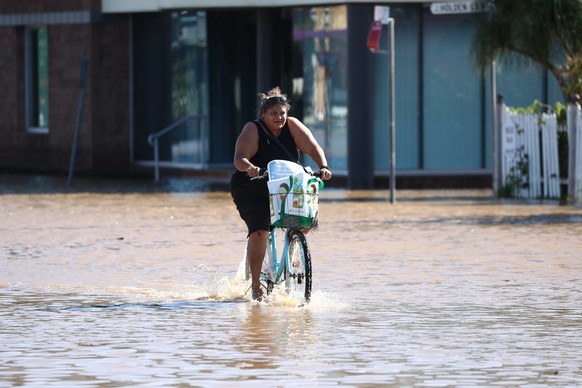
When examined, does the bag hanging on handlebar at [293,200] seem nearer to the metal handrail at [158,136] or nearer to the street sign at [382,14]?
the street sign at [382,14]

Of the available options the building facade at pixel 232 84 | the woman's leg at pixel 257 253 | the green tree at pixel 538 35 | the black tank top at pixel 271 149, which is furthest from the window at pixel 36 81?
the woman's leg at pixel 257 253

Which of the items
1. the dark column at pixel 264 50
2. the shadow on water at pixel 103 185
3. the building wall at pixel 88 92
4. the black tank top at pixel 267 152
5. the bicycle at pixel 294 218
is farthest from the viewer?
the building wall at pixel 88 92

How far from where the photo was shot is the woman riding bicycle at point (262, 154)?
464 inches

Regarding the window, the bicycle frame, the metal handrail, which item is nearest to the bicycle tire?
the bicycle frame

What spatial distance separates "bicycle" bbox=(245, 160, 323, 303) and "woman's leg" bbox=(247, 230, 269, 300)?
14cm

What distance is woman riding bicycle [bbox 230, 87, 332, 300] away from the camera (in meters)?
11.8

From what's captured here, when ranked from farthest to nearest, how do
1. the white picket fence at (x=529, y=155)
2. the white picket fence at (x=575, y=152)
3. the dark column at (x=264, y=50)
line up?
1. the dark column at (x=264, y=50)
2. the white picket fence at (x=529, y=155)
3. the white picket fence at (x=575, y=152)

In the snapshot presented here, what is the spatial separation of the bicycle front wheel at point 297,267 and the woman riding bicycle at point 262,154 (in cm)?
24

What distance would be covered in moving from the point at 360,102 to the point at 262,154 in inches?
604

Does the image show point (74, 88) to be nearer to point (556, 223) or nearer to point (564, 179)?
point (564, 179)

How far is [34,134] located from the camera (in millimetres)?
33469

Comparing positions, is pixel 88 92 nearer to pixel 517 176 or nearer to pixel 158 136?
pixel 158 136

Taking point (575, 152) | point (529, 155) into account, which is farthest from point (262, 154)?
point (529, 155)

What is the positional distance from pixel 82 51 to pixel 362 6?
21.9ft
